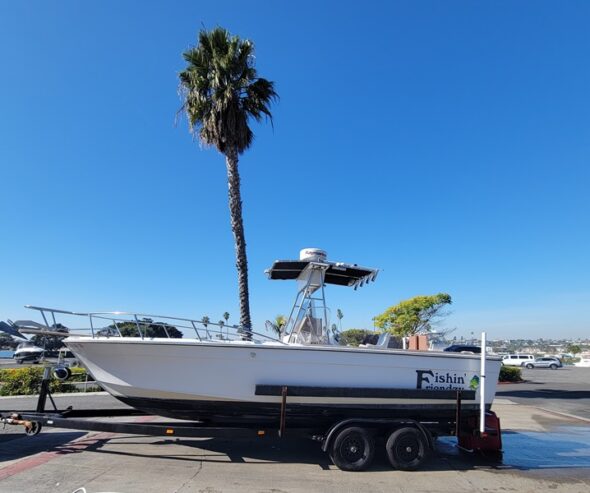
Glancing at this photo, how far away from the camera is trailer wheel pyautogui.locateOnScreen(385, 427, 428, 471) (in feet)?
19.7

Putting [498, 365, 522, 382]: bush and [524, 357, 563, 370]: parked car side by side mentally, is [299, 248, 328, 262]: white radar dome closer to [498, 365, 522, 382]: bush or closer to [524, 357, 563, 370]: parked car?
[498, 365, 522, 382]: bush

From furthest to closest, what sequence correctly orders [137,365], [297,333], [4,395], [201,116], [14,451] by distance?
[201,116], [4,395], [297,333], [14,451], [137,365]

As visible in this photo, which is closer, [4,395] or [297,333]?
[297,333]

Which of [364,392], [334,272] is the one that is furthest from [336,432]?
[334,272]

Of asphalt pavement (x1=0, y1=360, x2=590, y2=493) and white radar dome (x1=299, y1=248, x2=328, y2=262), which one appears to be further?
white radar dome (x1=299, y1=248, x2=328, y2=262)

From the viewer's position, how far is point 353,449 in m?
5.95

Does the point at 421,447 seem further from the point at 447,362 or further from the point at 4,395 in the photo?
the point at 4,395

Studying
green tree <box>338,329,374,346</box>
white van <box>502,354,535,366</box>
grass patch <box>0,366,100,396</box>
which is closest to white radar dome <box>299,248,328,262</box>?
green tree <box>338,329,374,346</box>

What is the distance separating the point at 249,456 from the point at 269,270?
3.02 metres

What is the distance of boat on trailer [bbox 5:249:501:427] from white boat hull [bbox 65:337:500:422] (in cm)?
1

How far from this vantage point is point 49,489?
4.78 meters

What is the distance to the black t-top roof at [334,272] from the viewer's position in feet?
24.3

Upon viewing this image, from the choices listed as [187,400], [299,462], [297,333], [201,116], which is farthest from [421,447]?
[201,116]

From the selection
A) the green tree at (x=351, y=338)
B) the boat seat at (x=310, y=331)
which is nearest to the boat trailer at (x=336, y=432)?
the boat seat at (x=310, y=331)
